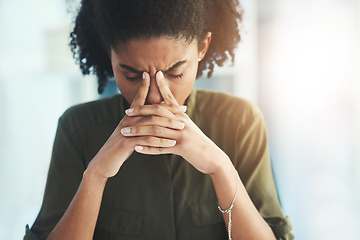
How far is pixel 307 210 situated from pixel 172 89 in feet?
2.56

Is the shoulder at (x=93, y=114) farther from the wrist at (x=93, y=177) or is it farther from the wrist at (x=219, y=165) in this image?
the wrist at (x=219, y=165)

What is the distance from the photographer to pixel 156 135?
2.28 feet

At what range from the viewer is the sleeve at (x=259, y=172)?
0.84m

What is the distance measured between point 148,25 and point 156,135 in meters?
0.26

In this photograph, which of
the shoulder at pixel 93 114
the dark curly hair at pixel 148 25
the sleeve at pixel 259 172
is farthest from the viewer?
the shoulder at pixel 93 114

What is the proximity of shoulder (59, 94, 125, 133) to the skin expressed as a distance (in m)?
0.21

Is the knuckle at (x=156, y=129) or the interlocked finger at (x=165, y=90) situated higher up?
the interlocked finger at (x=165, y=90)

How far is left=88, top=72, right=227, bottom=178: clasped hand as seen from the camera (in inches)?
27.5

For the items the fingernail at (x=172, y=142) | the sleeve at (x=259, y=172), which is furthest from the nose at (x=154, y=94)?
the sleeve at (x=259, y=172)

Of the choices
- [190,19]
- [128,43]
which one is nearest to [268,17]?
[190,19]

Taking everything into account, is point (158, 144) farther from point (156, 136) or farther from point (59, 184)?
point (59, 184)

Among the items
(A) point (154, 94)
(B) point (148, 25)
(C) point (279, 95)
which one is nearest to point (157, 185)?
(A) point (154, 94)

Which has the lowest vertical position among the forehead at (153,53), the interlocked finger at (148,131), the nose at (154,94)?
the interlocked finger at (148,131)

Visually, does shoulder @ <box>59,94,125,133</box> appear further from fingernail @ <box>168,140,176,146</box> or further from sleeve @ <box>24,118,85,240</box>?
fingernail @ <box>168,140,176,146</box>
